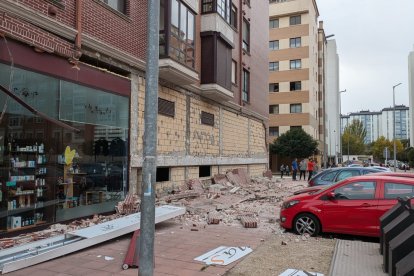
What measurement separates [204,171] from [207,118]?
2598 mm

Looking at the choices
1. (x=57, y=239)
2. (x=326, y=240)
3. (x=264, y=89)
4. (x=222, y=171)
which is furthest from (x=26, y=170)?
(x=264, y=89)

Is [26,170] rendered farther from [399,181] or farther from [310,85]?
[310,85]

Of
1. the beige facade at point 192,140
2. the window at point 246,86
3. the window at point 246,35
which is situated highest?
the window at point 246,35

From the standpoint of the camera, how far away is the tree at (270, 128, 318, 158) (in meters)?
45.1

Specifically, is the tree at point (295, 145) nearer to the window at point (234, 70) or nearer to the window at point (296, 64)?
the window at point (296, 64)

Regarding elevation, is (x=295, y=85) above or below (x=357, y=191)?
above

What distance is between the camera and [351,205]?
8.89 metres

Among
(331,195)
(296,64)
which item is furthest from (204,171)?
(296,64)

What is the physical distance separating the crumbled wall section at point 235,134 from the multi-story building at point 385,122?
14276 centimetres

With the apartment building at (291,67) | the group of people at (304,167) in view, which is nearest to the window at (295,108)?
the apartment building at (291,67)

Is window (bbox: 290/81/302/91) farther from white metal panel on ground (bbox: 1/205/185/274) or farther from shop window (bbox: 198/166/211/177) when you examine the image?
white metal panel on ground (bbox: 1/205/185/274)

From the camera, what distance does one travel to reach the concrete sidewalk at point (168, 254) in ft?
20.5

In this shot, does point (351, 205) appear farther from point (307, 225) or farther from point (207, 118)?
point (207, 118)

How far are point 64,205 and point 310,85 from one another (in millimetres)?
47473
